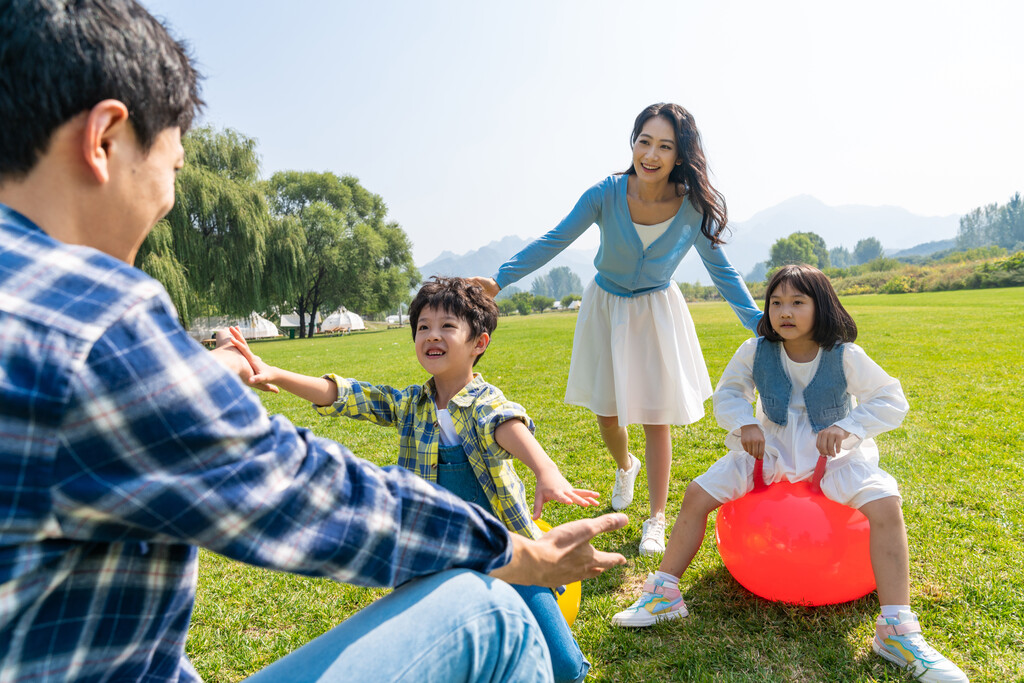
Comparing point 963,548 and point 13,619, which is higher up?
point 13,619

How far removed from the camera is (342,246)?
4162 centimetres

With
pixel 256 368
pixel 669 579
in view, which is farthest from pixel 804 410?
pixel 256 368

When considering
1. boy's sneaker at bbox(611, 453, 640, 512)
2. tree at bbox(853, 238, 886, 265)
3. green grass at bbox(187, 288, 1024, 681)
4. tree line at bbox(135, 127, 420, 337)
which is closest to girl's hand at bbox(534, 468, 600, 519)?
green grass at bbox(187, 288, 1024, 681)

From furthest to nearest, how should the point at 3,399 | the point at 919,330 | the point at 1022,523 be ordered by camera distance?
1. the point at 919,330
2. the point at 1022,523
3. the point at 3,399

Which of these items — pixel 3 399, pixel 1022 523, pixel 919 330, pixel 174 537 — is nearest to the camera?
pixel 3 399

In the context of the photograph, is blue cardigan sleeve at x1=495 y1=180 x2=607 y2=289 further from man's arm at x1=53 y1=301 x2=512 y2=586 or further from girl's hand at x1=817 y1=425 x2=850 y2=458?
man's arm at x1=53 y1=301 x2=512 y2=586

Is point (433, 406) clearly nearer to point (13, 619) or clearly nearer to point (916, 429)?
point (13, 619)

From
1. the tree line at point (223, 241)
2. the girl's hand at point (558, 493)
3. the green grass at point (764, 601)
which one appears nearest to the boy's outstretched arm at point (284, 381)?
the girl's hand at point (558, 493)

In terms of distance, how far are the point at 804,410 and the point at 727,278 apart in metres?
0.99

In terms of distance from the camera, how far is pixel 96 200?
3.40 feet

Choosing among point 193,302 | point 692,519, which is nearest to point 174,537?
point 692,519

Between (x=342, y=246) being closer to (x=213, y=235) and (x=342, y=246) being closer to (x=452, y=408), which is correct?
(x=213, y=235)

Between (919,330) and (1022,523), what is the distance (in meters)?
12.4

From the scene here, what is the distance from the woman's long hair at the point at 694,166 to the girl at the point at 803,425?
1.70ft
